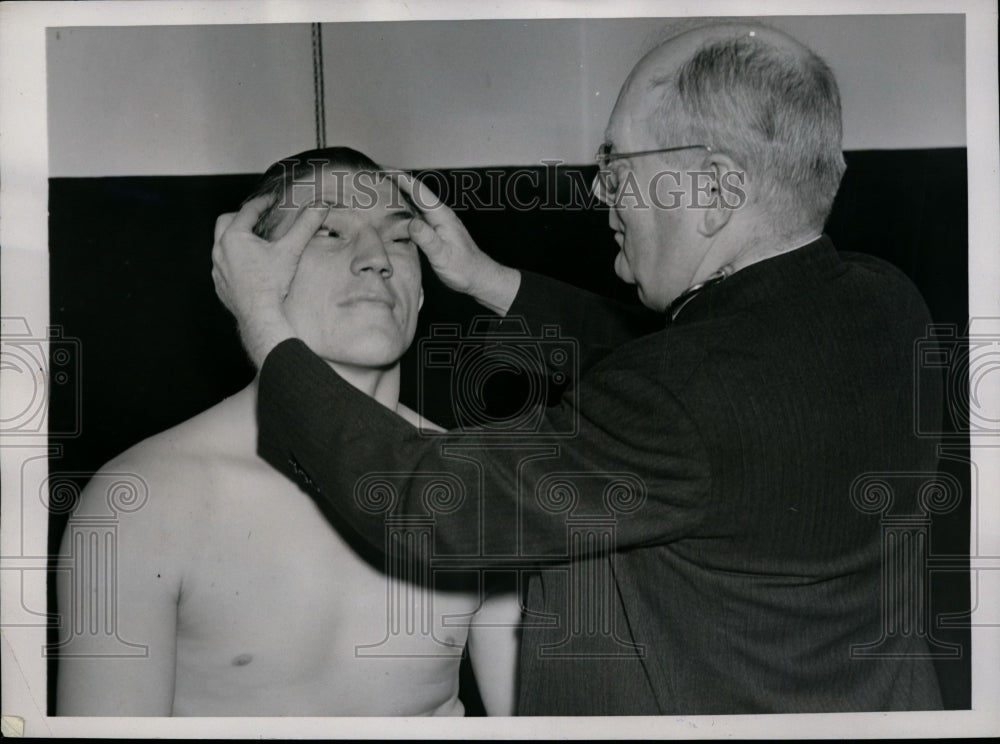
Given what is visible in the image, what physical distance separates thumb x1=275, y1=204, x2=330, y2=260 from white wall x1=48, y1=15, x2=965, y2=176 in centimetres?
12

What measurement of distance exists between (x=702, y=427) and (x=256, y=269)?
2.69 ft

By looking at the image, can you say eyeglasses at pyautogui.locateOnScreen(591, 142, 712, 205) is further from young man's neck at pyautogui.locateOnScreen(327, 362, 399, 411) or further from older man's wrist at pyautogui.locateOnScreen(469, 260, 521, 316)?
young man's neck at pyautogui.locateOnScreen(327, 362, 399, 411)

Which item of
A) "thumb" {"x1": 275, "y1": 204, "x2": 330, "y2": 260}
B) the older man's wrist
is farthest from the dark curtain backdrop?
"thumb" {"x1": 275, "y1": 204, "x2": 330, "y2": 260}

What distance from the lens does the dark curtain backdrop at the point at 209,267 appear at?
1751 mm

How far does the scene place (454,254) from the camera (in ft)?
5.74

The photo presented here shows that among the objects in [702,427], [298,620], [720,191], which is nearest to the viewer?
[702,427]

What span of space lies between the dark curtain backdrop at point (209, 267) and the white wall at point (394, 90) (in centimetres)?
5

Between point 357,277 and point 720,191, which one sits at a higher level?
point 720,191

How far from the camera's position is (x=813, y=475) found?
155 centimetres

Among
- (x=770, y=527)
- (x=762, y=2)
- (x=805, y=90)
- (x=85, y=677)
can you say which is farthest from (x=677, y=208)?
(x=85, y=677)

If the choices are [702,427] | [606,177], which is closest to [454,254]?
[606,177]

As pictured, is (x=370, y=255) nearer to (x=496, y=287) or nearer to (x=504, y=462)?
(x=496, y=287)

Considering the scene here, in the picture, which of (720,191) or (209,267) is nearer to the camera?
(720,191)

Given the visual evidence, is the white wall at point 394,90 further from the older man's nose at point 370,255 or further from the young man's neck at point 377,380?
the young man's neck at point 377,380
